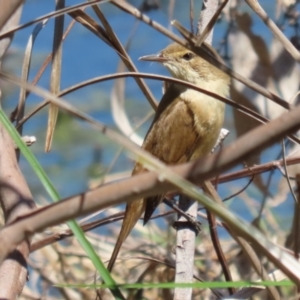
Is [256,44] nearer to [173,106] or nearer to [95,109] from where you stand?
[173,106]

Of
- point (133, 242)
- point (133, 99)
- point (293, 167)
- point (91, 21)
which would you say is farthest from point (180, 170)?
point (133, 99)

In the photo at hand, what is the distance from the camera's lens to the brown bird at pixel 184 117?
116 inches

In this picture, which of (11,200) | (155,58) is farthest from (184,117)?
(11,200)

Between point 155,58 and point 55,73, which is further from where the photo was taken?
point 155,58

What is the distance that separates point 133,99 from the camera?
270 inches

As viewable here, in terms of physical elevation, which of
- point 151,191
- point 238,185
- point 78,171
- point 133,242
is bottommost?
point 151,191

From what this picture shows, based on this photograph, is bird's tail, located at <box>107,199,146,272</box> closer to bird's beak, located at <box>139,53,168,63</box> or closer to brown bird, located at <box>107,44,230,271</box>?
brown bird, located at <box>107,44,230,271</box>

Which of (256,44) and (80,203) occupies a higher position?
(256,44)

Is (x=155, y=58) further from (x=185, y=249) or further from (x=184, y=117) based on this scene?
(x=185, y=249)

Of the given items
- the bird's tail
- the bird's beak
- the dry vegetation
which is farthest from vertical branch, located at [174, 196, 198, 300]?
the bird's beak

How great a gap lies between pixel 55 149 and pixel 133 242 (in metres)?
3.22

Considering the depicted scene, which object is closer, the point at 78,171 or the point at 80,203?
the point at 80,203

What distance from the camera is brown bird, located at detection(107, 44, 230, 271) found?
9.66 ft

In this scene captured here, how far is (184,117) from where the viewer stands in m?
3.06
